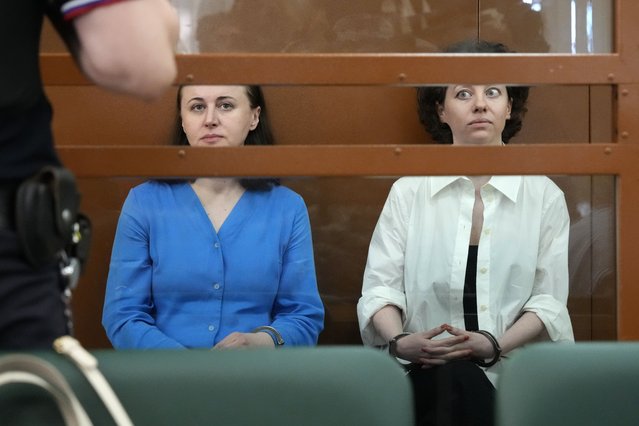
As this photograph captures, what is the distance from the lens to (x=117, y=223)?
229 centimetres

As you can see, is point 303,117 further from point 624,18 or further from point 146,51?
point 146,51

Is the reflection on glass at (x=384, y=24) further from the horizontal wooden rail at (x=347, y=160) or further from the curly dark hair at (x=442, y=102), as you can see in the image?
the horizontal wooden rail at (x=347, y=160)

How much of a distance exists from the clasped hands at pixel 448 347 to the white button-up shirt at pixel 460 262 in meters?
0.02

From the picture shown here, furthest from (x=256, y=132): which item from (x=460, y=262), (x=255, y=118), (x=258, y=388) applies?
(x=258, y=388)

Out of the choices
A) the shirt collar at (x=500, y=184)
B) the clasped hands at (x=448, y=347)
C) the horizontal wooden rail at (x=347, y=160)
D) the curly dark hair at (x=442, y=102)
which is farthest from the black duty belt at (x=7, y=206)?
the clasped hands at (x=448, y=347)

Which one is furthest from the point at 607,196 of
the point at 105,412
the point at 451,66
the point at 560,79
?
the point at 105,412

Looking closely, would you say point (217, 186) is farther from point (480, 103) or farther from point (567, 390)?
point (567, 390)

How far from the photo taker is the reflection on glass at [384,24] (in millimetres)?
2168

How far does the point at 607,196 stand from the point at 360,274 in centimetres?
55

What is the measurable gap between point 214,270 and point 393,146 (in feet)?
1.51

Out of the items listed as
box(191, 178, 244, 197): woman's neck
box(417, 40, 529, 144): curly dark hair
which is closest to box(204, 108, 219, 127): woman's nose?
box(191, 178, 244, 197): woman's neck

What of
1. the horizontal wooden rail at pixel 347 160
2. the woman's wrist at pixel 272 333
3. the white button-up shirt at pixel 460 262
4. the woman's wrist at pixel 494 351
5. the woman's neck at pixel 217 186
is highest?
the horizontal wooden rail at pixel 347 160

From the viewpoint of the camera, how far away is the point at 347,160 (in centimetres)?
209

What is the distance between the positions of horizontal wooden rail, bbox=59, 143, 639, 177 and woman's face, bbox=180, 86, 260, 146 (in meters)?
0.10
